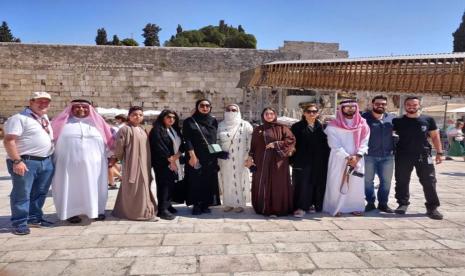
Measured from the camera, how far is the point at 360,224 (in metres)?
4.18

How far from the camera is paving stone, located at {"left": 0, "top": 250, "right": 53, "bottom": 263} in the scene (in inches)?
121

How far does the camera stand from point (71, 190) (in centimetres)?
410

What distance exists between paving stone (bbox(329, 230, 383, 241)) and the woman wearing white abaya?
1.24 metres

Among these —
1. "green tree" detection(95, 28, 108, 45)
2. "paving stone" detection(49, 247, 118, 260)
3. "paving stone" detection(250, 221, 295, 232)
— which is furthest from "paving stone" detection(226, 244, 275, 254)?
"green tree" detection(95, 28, 108, 45)

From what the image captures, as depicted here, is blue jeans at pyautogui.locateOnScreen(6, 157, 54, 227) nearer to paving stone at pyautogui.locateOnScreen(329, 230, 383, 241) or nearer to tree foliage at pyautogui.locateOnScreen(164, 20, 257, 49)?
paving stone at pyautogui.locateOnScreen(329, 230, 383, 241)

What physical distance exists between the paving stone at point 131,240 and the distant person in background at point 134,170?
0.57m

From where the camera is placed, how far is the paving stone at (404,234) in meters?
3.70

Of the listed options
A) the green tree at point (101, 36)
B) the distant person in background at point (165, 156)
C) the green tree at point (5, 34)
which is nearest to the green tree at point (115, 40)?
the green tree at point (101, 36)

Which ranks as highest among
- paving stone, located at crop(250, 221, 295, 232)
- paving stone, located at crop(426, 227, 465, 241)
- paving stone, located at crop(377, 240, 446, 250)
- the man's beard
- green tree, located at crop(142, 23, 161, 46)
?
green tree, located at crop(142, 23, 161, 46)

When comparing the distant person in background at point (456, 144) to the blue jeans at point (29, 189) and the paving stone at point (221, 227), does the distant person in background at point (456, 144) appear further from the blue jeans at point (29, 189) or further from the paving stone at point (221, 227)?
the blue jeans at point (29, 189)

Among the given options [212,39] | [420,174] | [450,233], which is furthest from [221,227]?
[212,39]

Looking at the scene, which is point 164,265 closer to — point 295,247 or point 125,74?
point 295,247

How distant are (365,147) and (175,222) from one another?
2.29 metres

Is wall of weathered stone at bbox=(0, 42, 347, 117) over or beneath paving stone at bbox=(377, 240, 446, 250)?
over
